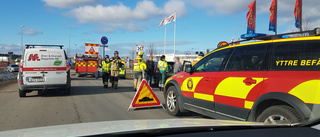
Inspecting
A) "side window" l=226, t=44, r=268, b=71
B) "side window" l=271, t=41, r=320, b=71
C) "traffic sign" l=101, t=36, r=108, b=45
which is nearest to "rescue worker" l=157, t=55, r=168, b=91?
"side window" l=226, t=44, r=268, b=71

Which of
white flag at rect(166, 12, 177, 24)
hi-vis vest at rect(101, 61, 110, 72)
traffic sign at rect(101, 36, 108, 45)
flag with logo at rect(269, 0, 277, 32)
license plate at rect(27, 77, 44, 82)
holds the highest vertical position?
white flag at rect(166, 12, 177, 24)

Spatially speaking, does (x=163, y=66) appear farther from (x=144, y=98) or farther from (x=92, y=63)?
(x=92, y=63)

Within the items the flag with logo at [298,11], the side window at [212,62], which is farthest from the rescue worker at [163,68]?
the flag with logo at [298,11]

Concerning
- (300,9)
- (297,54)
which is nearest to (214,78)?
(297,54)

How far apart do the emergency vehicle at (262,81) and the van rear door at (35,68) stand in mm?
6463

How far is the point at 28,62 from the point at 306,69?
30.3 feet

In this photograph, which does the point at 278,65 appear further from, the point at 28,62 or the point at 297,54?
the point at 28,62

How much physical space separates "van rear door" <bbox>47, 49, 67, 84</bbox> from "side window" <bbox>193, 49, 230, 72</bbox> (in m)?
6.12

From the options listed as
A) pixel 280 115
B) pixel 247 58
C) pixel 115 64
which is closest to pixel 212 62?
pixel 247 58

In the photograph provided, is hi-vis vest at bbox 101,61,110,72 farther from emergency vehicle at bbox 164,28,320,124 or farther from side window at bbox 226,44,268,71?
side window at bbox 226,44,268,71

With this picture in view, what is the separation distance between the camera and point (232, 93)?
4250 millimetres

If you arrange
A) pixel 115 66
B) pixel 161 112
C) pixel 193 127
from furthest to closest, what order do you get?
pixel 115 66 → pixel 161 112 → pixel 193 127

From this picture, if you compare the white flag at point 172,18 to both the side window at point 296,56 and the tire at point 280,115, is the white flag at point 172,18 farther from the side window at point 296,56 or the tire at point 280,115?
the tire at point 280,115

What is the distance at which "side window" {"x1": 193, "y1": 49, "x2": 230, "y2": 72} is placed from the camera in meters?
4.98
